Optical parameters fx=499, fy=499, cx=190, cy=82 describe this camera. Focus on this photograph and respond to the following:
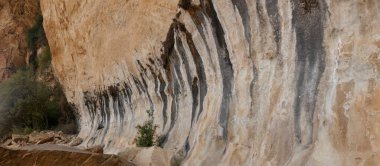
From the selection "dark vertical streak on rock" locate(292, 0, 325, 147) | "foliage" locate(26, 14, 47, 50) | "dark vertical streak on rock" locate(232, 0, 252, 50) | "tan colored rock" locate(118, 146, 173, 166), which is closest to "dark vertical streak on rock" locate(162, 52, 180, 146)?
"tan colored rock" locate(118, 146, 173, 166)

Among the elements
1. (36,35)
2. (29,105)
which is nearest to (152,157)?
(29,105)

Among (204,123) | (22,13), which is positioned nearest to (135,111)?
(204,123)

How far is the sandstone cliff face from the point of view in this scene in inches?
157

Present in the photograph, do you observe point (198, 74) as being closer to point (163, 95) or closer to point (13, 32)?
point (163, 95)

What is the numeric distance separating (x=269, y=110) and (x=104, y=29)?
348 inches

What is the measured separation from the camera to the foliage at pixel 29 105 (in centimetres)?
2380

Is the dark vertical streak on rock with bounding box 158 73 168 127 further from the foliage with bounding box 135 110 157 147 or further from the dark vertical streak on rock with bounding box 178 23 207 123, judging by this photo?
the dark vertical streak on rock with bounding box 178 23 207 123

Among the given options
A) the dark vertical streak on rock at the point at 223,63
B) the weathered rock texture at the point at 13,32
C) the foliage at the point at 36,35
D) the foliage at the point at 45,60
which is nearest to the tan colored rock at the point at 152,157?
the dark vertical streak on rock at the point at 223,63

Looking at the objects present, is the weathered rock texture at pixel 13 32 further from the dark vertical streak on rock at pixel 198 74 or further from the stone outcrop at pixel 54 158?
the stone outcrop at pixel 54 158

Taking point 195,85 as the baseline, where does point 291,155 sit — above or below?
below

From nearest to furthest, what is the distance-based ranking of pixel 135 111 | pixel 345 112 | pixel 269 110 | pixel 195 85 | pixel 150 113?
pixel 345 112
pixel 269 110
pixel 195 85
pixel 150 113
pixel 135 111

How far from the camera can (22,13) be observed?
34.4m

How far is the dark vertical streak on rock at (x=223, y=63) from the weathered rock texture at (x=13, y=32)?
97.2 ft

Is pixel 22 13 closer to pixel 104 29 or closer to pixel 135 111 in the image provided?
pixel 104 29
